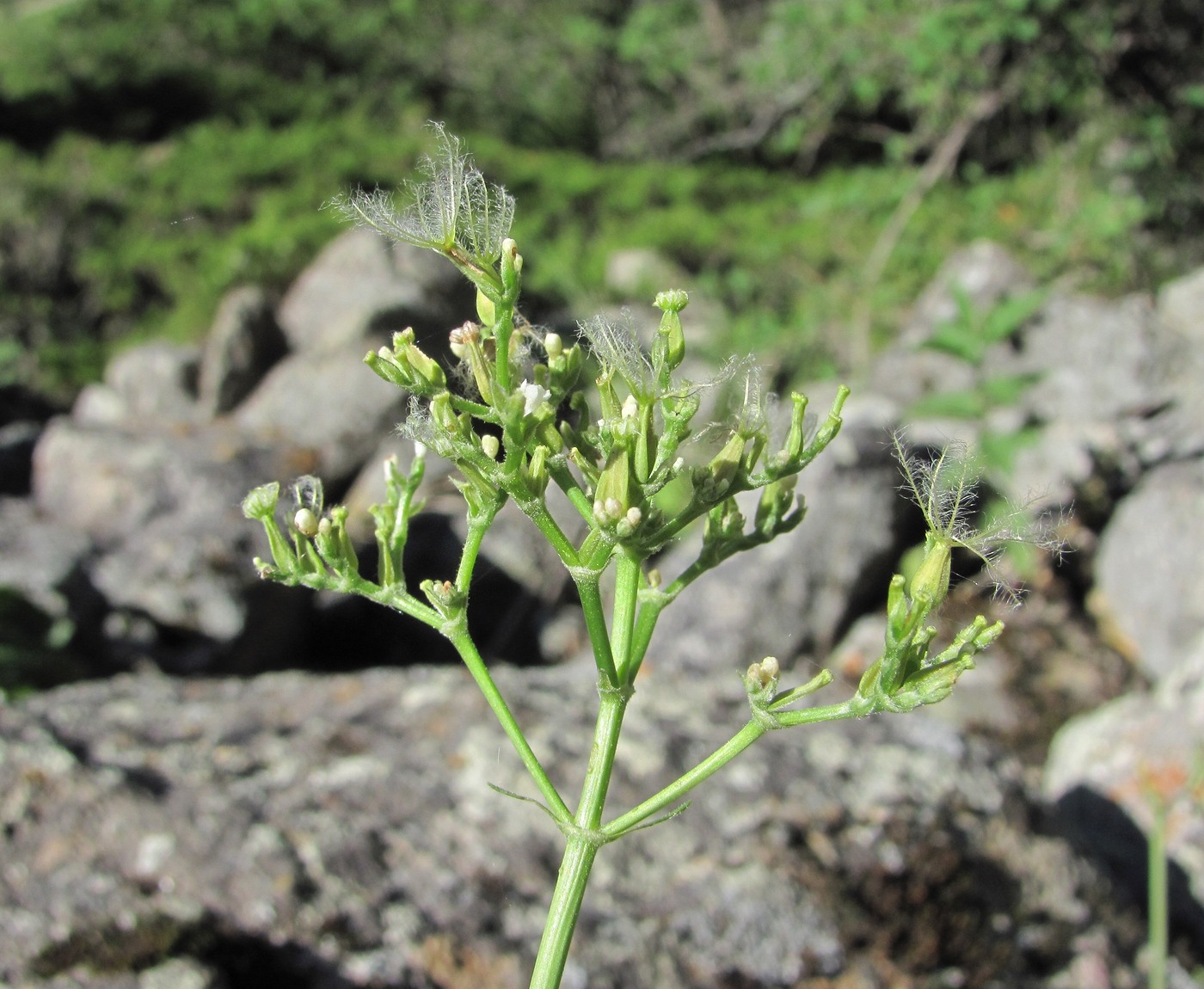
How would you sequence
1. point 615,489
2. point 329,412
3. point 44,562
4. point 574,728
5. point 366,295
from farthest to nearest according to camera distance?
1. point 366,295
2. point 329,412
3. point 44,562
4. point 574,728
5. point 615,489

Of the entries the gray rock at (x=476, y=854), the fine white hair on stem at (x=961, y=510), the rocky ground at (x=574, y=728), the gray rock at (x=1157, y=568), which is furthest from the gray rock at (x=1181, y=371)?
the fine white hair on stem at (x=961, y=510)

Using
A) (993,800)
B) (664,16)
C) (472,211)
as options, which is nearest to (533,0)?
(664,16)

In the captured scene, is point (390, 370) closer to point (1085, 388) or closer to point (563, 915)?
point (563, 915)

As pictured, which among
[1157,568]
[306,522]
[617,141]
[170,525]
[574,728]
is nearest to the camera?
[306,522]

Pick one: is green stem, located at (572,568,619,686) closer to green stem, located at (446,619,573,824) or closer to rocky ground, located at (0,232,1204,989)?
green stem, located at (446,619,573,824)

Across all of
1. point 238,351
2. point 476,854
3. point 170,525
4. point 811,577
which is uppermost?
point 238,351

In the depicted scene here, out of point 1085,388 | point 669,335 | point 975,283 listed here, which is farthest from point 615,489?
point 975,283

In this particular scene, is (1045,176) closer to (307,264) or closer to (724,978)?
(307,264)
